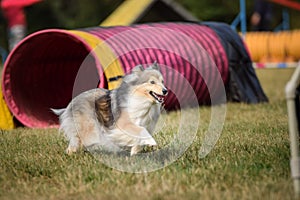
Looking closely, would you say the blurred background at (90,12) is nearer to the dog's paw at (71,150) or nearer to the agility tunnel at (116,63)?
the agility tunnel at (116,63)

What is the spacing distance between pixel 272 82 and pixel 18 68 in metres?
6.94

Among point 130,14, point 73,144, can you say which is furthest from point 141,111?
point 130,14

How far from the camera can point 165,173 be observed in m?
4.47

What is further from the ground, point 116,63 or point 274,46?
point 116,63

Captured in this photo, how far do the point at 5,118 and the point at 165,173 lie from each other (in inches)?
149

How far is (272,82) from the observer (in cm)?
1348

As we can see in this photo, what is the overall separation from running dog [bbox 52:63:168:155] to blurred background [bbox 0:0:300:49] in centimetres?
2119

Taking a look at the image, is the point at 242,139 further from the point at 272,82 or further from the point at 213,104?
the point at 272,82

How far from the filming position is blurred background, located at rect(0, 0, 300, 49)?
1046 inches

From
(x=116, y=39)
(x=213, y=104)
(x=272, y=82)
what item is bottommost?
(x=272, y=82)

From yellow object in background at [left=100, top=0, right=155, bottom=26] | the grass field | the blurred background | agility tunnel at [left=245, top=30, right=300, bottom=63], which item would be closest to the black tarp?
the grass field

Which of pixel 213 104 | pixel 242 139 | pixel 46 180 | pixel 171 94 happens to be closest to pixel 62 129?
pixel 46 180

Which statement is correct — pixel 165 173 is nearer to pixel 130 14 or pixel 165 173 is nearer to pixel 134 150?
pixel 134 150

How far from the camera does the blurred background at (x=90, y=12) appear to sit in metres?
26.6
